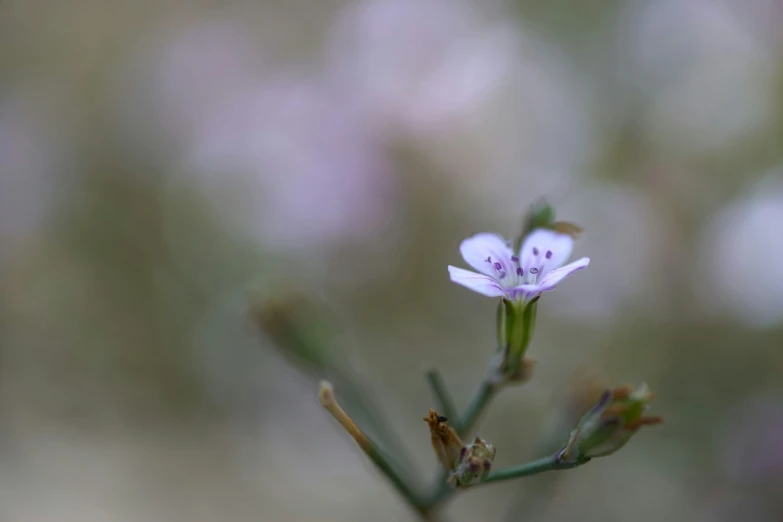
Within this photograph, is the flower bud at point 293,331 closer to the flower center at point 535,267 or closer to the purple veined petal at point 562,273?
the flower center at point 535,267

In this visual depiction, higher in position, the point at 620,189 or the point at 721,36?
the point at 721,36

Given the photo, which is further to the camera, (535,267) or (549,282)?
(535,267)

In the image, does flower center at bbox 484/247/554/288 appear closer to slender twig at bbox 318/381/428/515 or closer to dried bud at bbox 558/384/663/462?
dried bud at bbox 558/384/663/462

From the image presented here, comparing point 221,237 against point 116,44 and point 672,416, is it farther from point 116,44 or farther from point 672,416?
point 672,416

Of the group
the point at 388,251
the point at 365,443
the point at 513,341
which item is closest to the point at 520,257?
the point at 513,341

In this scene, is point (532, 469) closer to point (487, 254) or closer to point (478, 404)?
point (478, 404)

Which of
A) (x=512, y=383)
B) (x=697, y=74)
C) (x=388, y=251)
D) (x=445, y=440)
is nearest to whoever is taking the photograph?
(x=445, y=440)

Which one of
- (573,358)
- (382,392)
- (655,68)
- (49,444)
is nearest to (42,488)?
(49,444)
